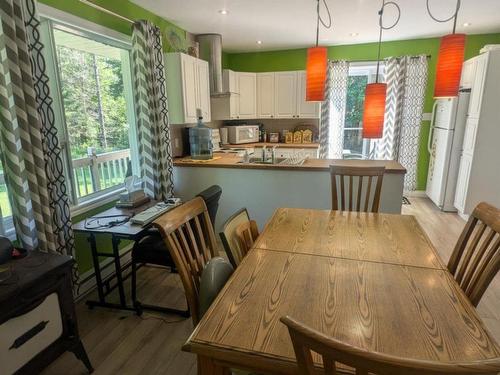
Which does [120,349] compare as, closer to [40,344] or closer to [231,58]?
[40,344]

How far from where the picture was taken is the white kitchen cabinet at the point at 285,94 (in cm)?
513

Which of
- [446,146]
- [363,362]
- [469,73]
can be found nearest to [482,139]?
[446,146]

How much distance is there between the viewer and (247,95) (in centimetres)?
529

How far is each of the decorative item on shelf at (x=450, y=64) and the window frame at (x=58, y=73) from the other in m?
2.52

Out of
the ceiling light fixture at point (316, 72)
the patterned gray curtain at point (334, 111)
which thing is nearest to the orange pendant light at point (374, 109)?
the ceiling light fixture at point (316, 72)

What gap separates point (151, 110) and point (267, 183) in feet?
4.55

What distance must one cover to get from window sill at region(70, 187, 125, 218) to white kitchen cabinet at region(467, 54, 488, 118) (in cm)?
422

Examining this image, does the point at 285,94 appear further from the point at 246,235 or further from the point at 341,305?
the point at 341,305

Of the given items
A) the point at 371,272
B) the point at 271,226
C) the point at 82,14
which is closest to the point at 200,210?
the point at 271,226

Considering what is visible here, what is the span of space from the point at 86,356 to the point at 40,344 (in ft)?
0.97

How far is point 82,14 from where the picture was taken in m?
2.40

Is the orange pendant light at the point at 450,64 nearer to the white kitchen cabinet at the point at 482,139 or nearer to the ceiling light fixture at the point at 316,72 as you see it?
the ceiling light fixture at the point at 316,72

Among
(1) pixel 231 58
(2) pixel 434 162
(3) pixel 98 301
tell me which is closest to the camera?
(3) pixel 98 301

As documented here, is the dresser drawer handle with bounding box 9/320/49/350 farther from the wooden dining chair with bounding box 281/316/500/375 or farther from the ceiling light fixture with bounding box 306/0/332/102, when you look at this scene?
the ceiling light fixture with bounding box 306/0/332/102
